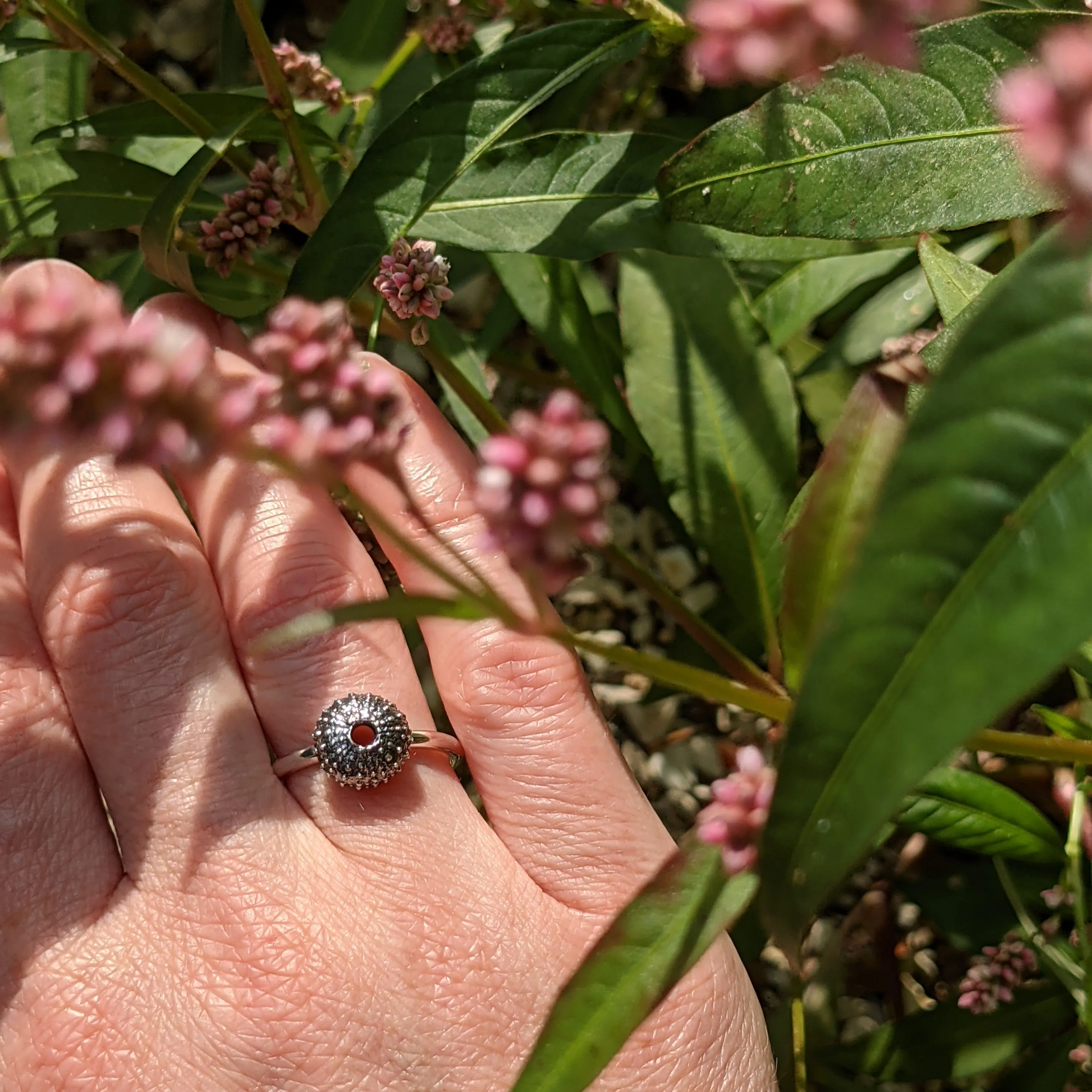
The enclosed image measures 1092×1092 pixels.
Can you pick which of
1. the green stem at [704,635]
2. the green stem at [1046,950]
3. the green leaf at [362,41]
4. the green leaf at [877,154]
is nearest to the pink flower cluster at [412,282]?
the green leaf at [877,154]

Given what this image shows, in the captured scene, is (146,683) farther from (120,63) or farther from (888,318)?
(888,318)

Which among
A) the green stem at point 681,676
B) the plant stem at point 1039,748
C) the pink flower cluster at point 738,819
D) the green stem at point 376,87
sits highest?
the green stem at point 376,87

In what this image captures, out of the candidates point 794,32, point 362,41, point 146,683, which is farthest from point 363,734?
point 362,41

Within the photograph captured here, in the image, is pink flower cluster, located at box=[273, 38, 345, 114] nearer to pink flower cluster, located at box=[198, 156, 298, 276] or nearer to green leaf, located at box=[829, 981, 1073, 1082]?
pink flower cluster, located at box=[198, 156, 298, 276]

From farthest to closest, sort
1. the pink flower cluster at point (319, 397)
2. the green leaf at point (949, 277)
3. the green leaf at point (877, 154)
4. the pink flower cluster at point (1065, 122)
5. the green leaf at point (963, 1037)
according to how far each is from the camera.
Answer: the green leaf at point (963, 1037)
the green leaf at point (949, 277)
the green leaf at point (877, 154)
the pink flower cluster at point (319, 397)
the pink flower cluster at point (1065, 122)

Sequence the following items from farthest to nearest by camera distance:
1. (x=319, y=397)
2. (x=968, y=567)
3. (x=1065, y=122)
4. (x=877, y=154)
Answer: (x=877, y=154) → (x=319, y=397) → (x=968, y=567) → (x=1065, y=122)

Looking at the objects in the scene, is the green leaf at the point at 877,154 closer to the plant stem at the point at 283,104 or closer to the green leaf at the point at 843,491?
the green leaf at the point at 843,491

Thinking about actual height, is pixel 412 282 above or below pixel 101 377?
below

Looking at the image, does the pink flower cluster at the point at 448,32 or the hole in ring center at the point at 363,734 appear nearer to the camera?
the hole in ring center at the point at 363,734
